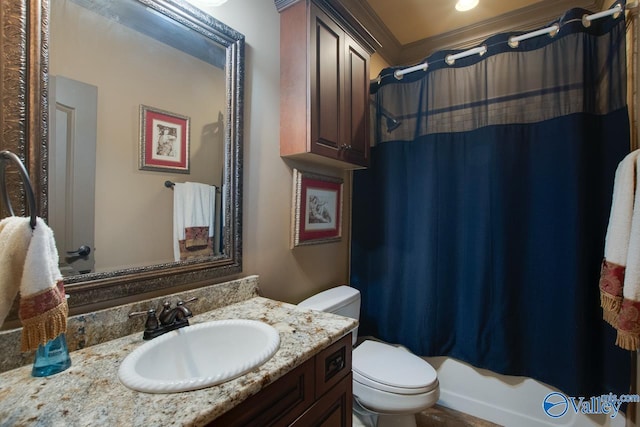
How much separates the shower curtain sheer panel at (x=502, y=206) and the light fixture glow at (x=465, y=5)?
1.40 feet

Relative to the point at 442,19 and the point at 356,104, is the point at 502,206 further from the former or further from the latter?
the point at 442,19

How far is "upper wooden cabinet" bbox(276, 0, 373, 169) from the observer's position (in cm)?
136

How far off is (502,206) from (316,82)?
1.25 m

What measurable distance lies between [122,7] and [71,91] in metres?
0.36

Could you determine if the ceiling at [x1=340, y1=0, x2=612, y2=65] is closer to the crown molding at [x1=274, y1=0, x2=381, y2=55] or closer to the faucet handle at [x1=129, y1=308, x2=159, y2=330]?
the crown molding at [x1=274, y1=0, x2=381, y2=55]

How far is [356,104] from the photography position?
1.68 meters

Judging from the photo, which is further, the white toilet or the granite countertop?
the white toilet

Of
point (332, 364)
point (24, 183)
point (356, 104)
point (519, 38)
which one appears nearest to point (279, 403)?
point (332, 364)

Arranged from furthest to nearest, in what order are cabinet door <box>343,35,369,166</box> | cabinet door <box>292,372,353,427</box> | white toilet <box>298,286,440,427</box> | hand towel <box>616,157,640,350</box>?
cabinet door <box>343,35,369,166</box> < white toilet <box>298,286,440,427</box> < hand towel <box>616,157,640,350</box> < cabinet door <box>292,372,353,427</box>

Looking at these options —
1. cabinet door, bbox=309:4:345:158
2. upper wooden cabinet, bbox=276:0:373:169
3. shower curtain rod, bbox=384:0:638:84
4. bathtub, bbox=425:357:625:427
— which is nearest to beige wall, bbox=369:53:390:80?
shower curtain rod, bbox=384:0:638:84

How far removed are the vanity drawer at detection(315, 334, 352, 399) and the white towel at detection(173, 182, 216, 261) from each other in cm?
64

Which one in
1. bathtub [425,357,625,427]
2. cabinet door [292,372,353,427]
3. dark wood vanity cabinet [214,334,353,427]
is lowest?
bathtub [425,357,625,427]

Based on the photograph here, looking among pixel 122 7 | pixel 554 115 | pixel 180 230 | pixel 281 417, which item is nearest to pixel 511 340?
pixel 554 115

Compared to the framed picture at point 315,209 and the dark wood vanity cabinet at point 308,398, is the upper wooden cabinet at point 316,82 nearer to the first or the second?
the framed picture at point 315,209
